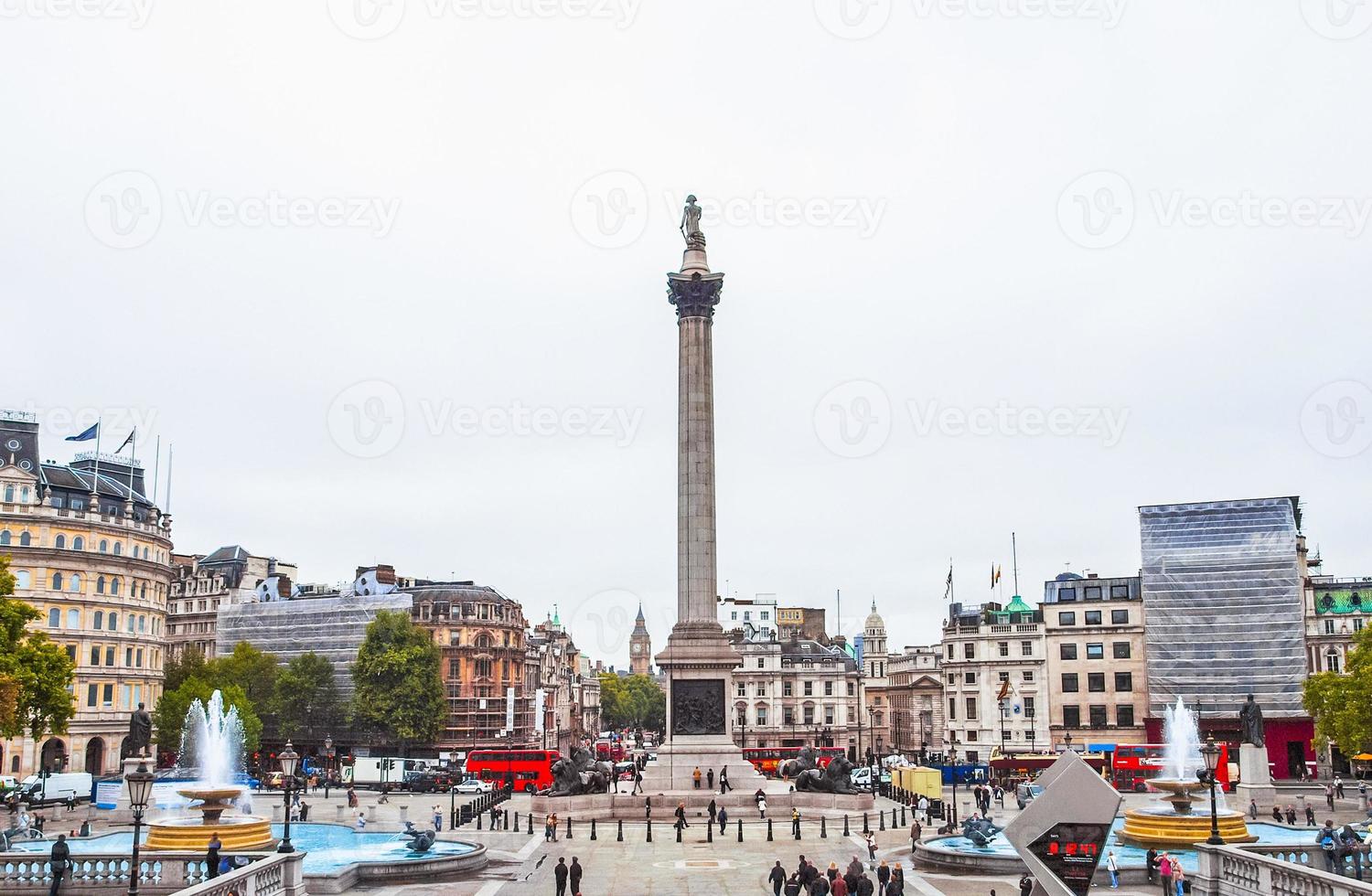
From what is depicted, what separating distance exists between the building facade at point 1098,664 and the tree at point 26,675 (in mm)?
71953

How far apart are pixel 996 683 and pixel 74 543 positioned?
71895 mm

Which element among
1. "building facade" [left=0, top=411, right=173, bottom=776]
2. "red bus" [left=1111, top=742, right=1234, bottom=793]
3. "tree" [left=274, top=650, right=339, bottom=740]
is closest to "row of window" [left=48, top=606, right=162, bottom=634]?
"building facade" [left=0, top=411, right=173, bottom=776]

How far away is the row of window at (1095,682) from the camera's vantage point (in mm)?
99375

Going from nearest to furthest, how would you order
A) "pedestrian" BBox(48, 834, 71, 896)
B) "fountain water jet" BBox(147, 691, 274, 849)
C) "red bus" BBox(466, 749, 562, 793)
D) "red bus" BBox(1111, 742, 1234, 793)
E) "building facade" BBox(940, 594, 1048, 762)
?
"pedestrian" BBox(48, 834, 71, 896)
"fountain water jet" BBox(147, 691, 274, 849)
"red bus" BBox(1111, 742, 1234, 793)
"red bus" BBox(466, 749, 562, 793)
"building facade" BBox(940, 594, 1048, 762)

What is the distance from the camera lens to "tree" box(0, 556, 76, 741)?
5544cm

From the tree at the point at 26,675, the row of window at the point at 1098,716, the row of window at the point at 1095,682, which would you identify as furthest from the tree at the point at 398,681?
the row of window at the point at 1095,682

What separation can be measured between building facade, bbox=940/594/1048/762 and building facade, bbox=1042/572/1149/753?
4.06 ft

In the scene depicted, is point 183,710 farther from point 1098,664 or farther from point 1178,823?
point 1178,823

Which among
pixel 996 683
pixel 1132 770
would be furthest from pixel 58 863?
pixel 996 683

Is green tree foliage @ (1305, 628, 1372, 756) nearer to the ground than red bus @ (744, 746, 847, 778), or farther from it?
farther from it

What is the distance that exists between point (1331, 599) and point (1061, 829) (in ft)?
277

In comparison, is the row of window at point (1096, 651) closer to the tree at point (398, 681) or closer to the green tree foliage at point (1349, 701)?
the green tree foliage at point (1349, 701)

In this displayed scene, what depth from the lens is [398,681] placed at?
333 feet

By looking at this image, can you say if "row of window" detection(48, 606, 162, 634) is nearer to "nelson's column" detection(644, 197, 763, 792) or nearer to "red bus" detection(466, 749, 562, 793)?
"red bus" detection(466, 749, 562, 793)
